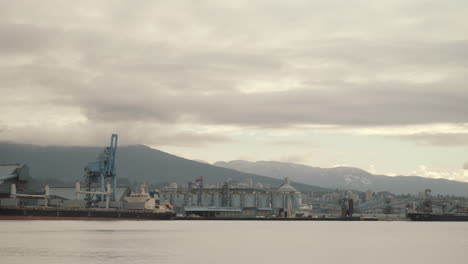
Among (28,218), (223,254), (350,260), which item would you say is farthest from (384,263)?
(28,218)

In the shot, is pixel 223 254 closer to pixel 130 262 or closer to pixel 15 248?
pixel 130 262

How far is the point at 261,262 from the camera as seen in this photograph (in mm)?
60438

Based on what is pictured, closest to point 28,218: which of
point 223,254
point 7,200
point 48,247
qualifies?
point 7,200

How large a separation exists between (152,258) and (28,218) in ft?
Answer: 480

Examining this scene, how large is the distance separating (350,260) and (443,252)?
698 inches

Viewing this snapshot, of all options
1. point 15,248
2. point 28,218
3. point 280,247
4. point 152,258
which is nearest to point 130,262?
point 152,258

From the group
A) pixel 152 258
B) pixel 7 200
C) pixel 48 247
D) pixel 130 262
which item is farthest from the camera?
pixel 7 200

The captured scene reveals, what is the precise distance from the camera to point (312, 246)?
8456cm

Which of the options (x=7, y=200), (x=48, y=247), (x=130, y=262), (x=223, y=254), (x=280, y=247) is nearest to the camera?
(x=130, y=262)

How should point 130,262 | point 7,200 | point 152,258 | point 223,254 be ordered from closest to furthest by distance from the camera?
point 130,262, point 152,258, point 223,254, point 7,200

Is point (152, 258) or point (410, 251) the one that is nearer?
point (152, 258)

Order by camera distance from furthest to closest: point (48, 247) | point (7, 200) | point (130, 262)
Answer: point (7, 200), point (48, 247), point (130, 262)

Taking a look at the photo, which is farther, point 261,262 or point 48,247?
point 48,247

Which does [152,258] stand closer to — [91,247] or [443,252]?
[91,247]
